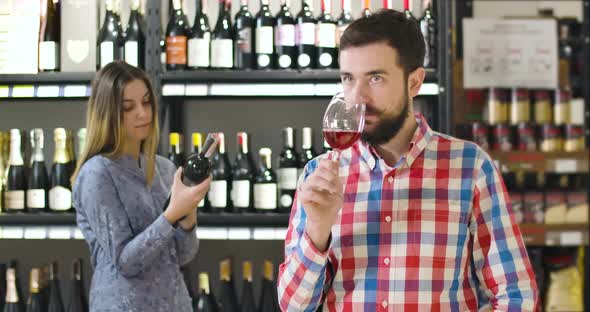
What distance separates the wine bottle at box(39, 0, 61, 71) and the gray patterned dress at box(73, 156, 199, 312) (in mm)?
1038

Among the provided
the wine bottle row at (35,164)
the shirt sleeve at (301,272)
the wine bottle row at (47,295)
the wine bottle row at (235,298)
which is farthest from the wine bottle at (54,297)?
the shirt sleeve at (301,272)

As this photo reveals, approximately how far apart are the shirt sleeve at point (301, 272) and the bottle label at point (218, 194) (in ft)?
5.68

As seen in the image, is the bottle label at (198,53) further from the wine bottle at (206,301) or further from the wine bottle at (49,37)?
the wine bottle at (206,301)

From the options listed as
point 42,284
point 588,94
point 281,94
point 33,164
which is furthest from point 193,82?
point 588,94

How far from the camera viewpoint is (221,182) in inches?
125

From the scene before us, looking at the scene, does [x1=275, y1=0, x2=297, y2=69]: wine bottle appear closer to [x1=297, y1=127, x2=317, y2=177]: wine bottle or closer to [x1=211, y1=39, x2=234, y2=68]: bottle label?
[x1=211, y1=39, x2=234, y2=68]: bottle label

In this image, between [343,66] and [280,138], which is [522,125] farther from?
[343,66]

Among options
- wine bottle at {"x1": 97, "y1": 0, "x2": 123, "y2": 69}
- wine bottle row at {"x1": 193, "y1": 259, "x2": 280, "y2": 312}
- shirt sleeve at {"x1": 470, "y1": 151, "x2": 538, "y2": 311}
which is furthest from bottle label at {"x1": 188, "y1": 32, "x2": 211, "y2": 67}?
shirt sleeve at {"x1": 470, "y1": 151, "x2": 538, "y2": 311}

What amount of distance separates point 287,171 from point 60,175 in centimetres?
97

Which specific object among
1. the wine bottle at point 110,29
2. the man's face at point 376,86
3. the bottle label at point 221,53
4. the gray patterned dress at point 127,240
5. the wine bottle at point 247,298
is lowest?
the wine bottle at point 247,298

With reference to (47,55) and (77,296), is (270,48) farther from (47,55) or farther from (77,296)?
(77,296)

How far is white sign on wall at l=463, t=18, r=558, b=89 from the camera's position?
3619mm

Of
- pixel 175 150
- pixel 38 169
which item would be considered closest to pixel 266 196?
pixel 175 150

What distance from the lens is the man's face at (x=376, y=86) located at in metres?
1.38
